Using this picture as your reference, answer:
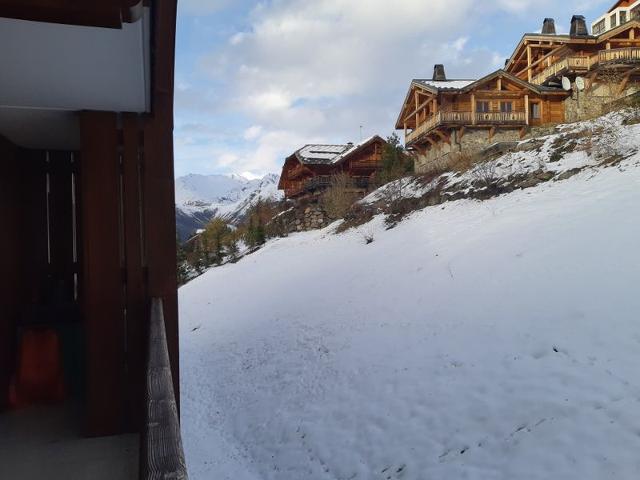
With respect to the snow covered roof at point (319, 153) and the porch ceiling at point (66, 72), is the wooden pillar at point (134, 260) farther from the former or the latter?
the snow covered roof at point (319, 153)

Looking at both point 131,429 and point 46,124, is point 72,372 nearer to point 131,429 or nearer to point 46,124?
point 131,429

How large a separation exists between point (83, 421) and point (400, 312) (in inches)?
256

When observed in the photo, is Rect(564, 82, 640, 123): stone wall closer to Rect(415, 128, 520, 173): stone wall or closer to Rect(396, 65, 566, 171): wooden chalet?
Rect(396, 65, 566, 171): wooden chalet

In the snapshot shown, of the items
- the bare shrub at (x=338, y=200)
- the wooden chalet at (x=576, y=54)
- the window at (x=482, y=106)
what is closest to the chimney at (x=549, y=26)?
the wooden chalet at (x=576, y=54)

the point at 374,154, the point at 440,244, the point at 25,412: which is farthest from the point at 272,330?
the point at 374,154

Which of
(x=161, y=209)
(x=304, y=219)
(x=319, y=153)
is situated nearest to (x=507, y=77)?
(x=304, y=219)

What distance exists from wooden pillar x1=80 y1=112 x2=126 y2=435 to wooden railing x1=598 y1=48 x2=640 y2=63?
1170 inches

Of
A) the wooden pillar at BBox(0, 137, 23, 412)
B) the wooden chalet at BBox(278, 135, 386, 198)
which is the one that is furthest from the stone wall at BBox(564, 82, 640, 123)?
the wooden pillar at BBox(0, 137, 23, 412)

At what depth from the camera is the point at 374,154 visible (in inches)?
1427

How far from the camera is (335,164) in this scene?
3609 cm

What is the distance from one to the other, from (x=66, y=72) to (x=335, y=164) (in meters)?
33.7

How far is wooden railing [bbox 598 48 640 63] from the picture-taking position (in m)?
25.0

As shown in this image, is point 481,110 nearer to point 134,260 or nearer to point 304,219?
point 304,219

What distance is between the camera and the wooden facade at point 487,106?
26.2 metres
